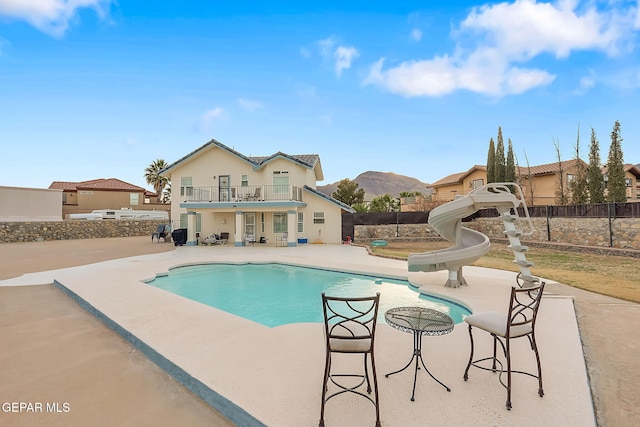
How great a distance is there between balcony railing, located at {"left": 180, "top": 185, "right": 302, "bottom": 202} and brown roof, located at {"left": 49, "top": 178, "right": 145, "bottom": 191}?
22.6 metres

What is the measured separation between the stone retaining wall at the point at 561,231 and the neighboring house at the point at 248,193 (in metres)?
3.53

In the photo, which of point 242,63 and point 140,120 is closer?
point 242,63

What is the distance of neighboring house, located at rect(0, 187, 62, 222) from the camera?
82.3 feet

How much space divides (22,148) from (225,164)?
1269cm

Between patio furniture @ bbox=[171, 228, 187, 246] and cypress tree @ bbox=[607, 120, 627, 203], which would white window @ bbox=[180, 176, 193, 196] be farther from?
cypress tree @ bbox=[607, 120, 627, 203]

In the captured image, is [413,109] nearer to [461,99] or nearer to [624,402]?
[461,99]

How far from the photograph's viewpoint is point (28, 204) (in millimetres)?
26484

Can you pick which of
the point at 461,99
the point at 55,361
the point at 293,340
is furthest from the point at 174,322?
the point at 461,99

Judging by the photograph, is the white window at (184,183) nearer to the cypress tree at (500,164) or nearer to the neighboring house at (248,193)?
the neighboring house at (248,193)

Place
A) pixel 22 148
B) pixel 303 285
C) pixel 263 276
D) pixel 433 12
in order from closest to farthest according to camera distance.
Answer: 1. pixel 303 285
2. pixel 263 276
3. pixel 433 12
4. pixel 22 148

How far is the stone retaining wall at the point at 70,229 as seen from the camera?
2311 centimetres

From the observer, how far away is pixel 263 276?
11.4 meters

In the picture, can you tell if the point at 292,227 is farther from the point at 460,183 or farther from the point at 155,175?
the point at 155,175

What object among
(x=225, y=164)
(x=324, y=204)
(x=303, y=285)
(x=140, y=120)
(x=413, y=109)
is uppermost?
(x=413, y=109)
